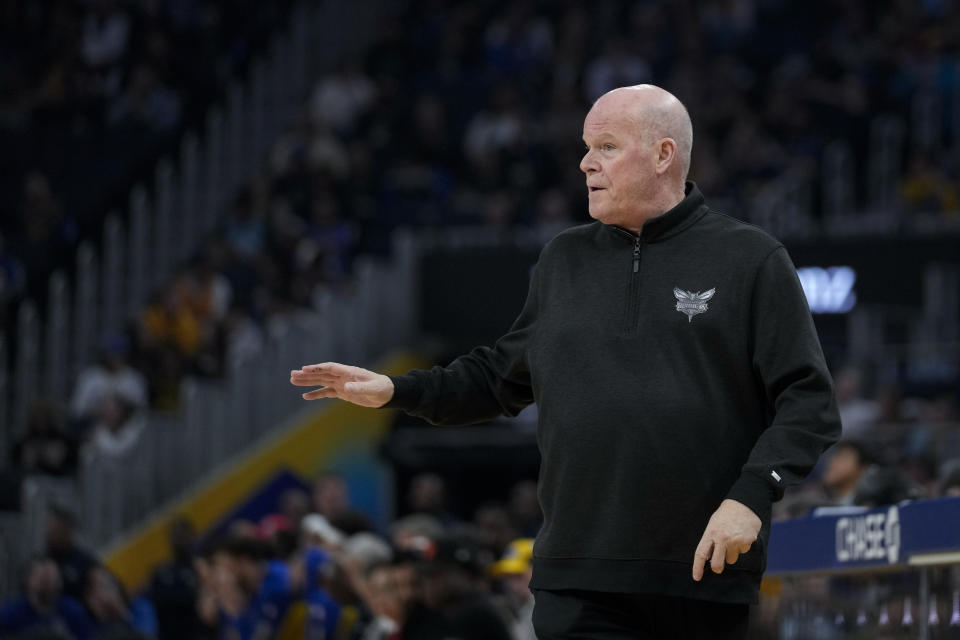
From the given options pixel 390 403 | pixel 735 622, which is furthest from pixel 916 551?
pixel 390 403

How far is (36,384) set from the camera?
18203 millimetres

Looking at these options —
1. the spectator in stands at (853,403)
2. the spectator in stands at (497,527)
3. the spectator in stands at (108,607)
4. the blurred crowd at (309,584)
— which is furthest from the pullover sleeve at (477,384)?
the spectator in stands at (853,403)

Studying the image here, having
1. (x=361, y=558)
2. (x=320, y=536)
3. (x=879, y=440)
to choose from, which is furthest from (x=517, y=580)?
(x=879, y=440)

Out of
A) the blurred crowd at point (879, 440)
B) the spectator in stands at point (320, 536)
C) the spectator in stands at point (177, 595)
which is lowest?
the spectator in stands at point (177, 595)

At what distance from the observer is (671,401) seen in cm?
441

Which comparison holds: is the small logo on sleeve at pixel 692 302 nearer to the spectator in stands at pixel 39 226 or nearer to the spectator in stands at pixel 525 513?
the spectator in stands at pixel 525 513

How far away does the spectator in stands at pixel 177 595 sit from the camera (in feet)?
45.0

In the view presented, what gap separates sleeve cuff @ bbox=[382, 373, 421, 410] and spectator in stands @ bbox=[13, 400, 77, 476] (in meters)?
12.3

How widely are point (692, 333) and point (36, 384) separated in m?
14.6

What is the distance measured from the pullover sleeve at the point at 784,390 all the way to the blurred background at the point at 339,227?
292 inches

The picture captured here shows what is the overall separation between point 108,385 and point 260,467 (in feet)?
5.86

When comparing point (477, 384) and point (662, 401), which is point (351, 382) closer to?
point (477, 384)

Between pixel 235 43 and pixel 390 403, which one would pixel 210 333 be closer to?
pixel 235 43

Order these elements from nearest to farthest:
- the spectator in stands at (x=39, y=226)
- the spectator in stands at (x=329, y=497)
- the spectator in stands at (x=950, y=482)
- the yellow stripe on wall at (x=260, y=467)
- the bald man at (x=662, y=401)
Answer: the bald man at (x=662, y=401), the spectator in stands at (x=950, y=482), the spectator in stands at (x=329, y=497), the yellow stripe on wall at (x=260, y=467), the spectator in stands at (x=39, y=226)
